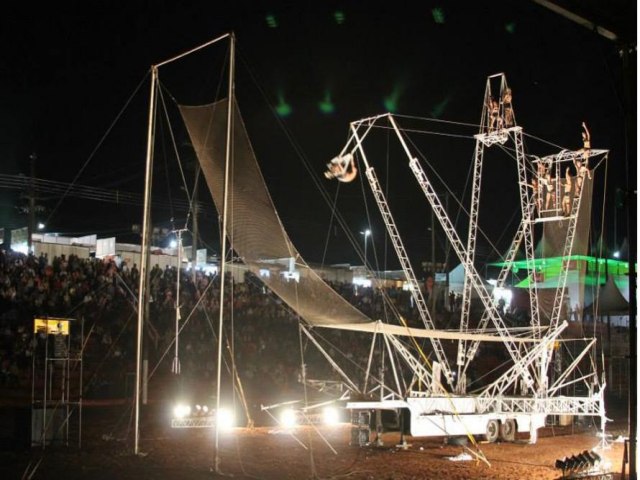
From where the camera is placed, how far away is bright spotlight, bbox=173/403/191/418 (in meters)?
21.0

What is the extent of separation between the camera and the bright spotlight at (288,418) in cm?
2267

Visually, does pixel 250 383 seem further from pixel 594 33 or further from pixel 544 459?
pixel 594 33

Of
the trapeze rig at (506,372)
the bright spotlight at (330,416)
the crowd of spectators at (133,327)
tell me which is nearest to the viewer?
the trapeze rig at (506,372)

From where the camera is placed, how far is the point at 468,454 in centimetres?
1816

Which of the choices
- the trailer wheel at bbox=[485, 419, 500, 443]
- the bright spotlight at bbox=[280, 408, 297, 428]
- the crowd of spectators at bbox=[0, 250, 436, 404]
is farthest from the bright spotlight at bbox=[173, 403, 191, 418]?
the trailer wheel at bbox=[485, 419, 500, 443]

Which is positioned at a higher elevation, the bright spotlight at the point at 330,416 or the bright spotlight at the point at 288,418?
the bright spotlight at the point at 288,418

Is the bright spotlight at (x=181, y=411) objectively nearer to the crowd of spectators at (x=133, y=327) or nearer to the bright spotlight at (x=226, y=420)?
the bright spotlight at (x=226, y=420)

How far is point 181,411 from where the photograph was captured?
2111 centimetres

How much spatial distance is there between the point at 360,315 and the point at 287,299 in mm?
1618

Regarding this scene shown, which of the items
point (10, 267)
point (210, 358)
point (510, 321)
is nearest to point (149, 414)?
point (210, 358)

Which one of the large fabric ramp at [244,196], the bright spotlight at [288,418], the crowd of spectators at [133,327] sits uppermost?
the large fabric ramp at [244,196]

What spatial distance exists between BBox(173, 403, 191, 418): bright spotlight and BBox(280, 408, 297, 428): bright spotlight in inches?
113

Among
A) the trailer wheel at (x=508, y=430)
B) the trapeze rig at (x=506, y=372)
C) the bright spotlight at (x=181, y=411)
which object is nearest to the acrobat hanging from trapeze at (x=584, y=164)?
the trapeze rig at (x=506, y=372)

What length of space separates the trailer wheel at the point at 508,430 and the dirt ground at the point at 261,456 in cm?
33
